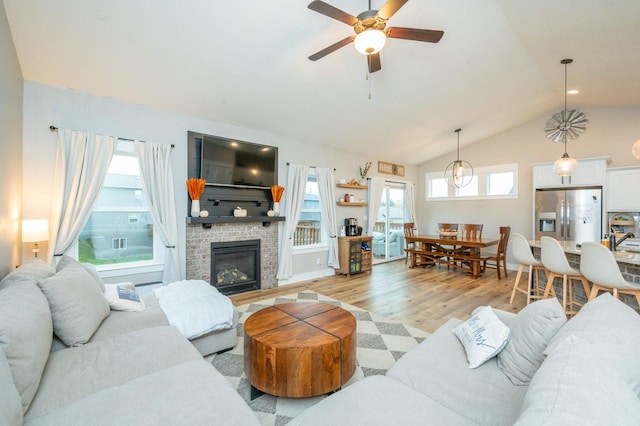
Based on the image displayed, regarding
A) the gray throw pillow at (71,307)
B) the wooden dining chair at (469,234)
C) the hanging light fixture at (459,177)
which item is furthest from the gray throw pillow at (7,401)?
the hanging light fixture at (459,177)

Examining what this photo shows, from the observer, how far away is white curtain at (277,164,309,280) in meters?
4.85

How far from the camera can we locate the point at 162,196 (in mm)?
3598

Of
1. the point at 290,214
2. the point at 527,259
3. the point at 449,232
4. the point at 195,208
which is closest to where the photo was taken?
the point at 527,259

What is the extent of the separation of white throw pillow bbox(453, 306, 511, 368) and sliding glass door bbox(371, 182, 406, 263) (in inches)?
195

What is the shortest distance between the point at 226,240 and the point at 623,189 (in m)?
6.46

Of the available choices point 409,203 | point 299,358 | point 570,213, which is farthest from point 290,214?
point 570,213

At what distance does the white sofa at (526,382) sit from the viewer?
690 mm

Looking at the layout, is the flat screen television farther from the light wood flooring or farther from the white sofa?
the white sofa

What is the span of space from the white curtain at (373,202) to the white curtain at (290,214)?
1965mm

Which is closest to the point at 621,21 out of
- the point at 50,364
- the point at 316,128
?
the point at 316,128

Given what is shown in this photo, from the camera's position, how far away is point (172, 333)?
199 cm

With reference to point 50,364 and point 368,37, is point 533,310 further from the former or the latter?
point 50,364

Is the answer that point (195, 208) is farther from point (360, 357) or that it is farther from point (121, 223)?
point (360, 357)

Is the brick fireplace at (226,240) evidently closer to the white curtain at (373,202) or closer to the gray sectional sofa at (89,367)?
the gray sectional sofa at (89,367)
